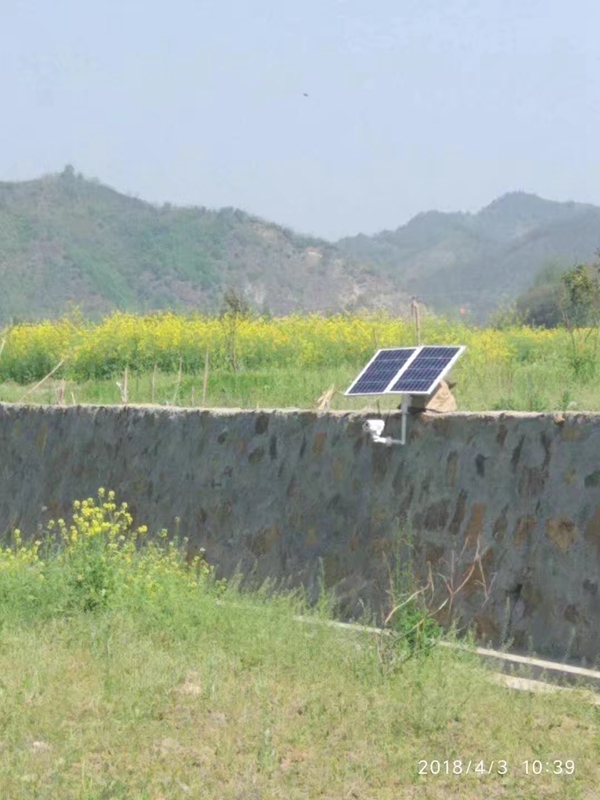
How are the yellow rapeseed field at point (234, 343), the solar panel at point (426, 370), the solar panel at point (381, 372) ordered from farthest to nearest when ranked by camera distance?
the yellow rapeseed field at point (234, 343) < the solar panel at point (381, 372) < the solar panel at point (426, 370)

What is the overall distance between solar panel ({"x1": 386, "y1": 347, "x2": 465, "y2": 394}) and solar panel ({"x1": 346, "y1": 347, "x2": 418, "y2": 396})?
0.22ft

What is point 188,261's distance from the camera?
102 meters

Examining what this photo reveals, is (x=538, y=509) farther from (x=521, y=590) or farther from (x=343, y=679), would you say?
(x=343, y=679)

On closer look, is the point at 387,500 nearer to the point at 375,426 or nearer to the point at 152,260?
the point at 375,426

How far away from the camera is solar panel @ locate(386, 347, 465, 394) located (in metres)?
11.9

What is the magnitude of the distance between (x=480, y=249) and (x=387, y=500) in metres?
131

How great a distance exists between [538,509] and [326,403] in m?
3.18

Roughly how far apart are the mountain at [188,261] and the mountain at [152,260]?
66 mm

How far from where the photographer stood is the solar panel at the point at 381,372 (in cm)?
1225

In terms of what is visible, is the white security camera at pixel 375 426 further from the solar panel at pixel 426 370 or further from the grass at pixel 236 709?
the grass at pixel 236 709

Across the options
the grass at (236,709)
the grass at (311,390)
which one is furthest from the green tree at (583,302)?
the grass at (236,709)

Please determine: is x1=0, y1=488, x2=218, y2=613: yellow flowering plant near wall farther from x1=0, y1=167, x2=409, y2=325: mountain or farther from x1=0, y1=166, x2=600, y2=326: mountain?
x1=0, y1=167, x2=409, y2=325: mountain

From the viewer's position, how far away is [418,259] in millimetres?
146500

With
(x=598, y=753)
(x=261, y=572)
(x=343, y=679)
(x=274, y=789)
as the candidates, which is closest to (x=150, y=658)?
(x=343, y=679)
